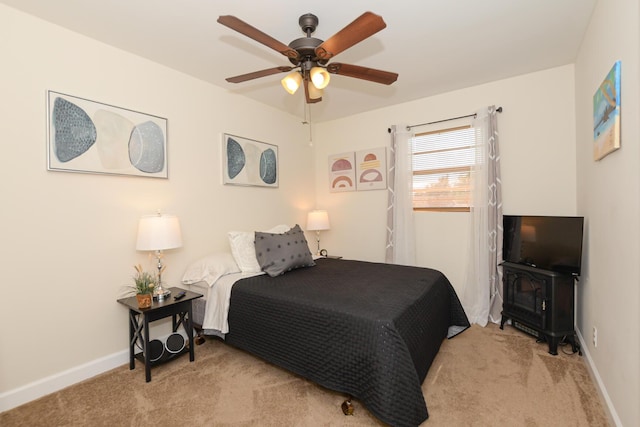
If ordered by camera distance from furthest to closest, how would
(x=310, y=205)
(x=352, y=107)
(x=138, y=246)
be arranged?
(x=310, y=205), (x=352, y=107), (x=138, y=246)

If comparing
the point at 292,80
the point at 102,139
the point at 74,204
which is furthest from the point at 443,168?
the point at 74,204

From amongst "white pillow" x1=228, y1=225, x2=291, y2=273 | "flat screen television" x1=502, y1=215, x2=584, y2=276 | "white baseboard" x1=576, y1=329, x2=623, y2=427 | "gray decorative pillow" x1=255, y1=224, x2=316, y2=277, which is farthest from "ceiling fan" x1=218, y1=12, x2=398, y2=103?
"white baseboard" x1=576, y1=329, x2=623, y2=427

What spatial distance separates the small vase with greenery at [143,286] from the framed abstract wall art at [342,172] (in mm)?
2666

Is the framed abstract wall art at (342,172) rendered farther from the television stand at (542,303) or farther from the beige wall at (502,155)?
the television stand at (542,303)

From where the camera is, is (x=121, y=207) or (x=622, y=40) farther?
(x=121, y=207)

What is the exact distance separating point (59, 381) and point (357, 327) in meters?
2.16

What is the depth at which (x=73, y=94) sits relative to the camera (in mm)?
2256

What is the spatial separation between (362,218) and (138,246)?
Result: 2.75 meters

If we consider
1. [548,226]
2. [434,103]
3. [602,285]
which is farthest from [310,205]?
[602,285]

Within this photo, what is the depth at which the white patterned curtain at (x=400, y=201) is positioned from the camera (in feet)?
12.2

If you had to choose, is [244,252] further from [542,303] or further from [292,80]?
[542,303]

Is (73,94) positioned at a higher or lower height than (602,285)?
higher

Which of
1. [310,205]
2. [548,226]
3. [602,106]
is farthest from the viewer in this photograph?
[310,205]

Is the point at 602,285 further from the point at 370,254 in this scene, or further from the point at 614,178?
the point at 370,254
